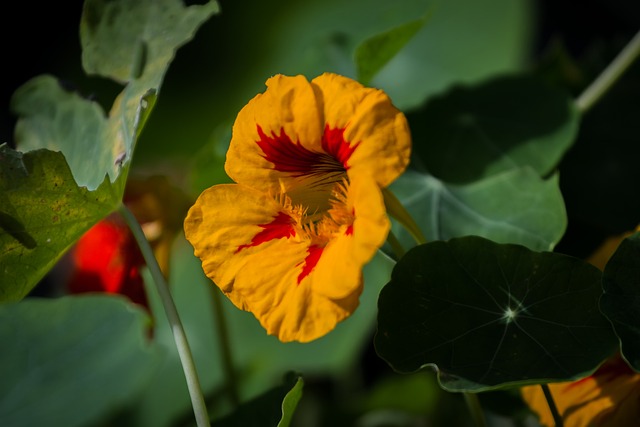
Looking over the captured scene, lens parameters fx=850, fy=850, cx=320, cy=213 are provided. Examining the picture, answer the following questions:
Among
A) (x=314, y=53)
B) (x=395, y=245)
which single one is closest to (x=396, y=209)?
(x=395, y=245)

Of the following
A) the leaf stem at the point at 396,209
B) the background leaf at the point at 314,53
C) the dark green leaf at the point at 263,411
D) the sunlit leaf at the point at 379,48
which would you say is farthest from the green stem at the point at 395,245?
the background leaf at the point at 314,53

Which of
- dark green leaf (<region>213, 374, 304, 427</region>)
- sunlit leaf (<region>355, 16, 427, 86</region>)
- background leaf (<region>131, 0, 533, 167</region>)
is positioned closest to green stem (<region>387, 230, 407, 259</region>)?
dark green leaf (<region>213, 374, 304, 427</region>)

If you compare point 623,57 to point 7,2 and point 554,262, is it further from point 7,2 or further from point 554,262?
point 7,2

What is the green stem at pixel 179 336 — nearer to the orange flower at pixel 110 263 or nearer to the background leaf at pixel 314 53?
the orange flower at pixel 110 263

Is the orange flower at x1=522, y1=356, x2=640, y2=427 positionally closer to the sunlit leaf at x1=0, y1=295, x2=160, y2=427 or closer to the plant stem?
the plant stem

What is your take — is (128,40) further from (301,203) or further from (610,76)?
(610,76)

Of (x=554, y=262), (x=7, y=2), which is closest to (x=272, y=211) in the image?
(x=554, y=262)
